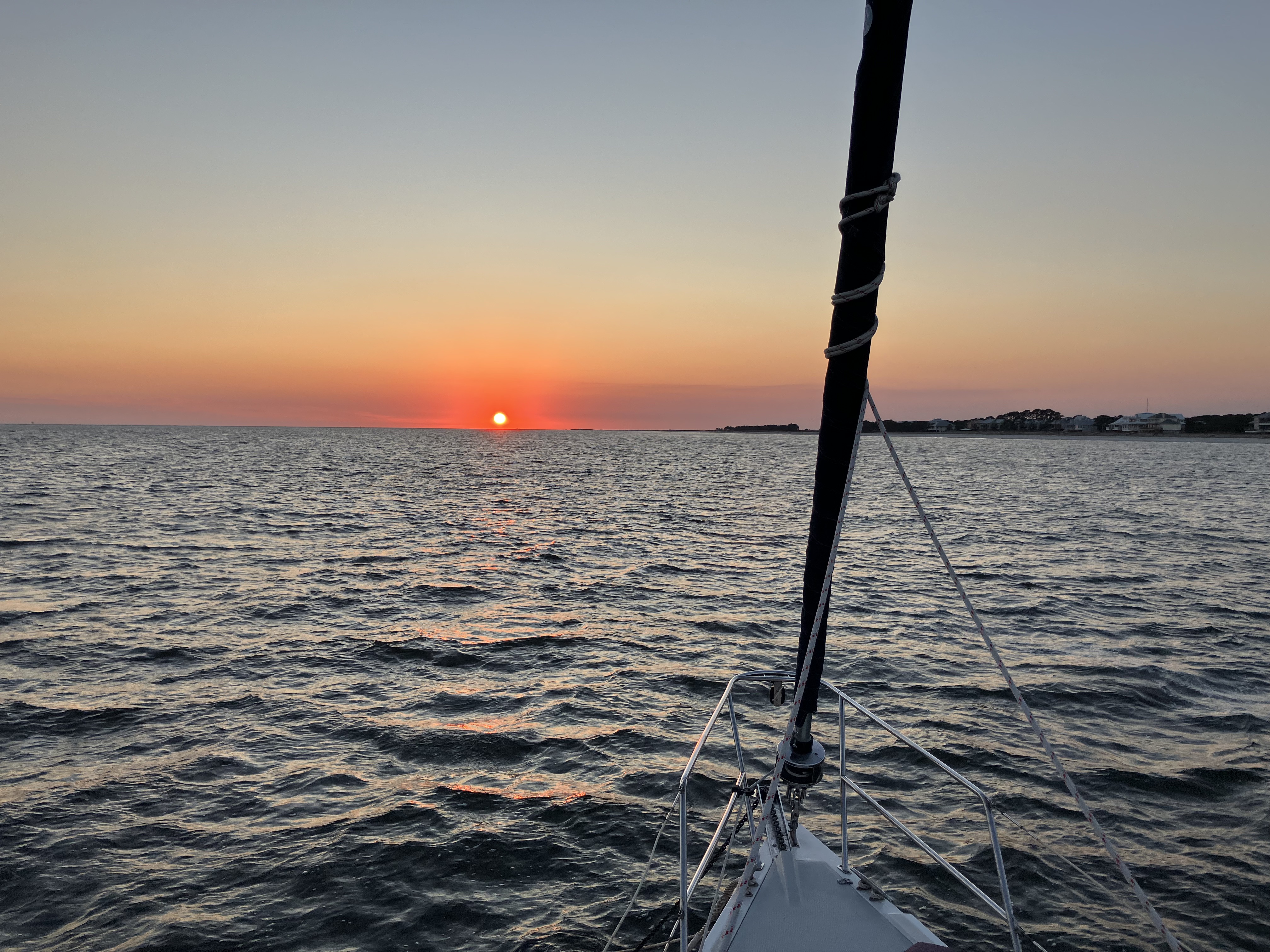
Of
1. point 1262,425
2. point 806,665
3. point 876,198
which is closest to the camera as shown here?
point 876,198

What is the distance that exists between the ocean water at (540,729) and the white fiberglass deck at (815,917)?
2.29 metres

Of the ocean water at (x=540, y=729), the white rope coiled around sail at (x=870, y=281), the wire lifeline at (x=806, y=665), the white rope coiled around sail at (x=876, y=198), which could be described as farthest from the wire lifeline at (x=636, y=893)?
the white rope coiled around sail at (x=876, y=198)

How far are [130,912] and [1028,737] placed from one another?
490 inches

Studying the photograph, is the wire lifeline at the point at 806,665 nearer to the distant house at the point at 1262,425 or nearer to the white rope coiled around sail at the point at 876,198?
the white rope coiled around sail at the point at 876,198

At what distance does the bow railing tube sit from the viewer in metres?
3.55

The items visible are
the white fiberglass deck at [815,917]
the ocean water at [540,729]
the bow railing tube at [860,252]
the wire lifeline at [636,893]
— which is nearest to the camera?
the bow railing tube at [860,252]

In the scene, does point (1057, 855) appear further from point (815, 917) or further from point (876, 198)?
point (876, 198)

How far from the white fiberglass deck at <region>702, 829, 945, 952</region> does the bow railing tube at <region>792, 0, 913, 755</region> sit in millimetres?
2447

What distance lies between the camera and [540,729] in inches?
470

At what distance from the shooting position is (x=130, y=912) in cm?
733

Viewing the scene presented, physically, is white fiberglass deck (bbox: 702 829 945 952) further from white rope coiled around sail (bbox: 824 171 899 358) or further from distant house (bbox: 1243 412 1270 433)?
distant house (bbox: 1243 412 1270 433)

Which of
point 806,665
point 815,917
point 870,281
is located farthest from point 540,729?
point 870,281

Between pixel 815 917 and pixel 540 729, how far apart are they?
7.18 metres

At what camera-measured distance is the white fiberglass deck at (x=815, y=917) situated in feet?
16.9
